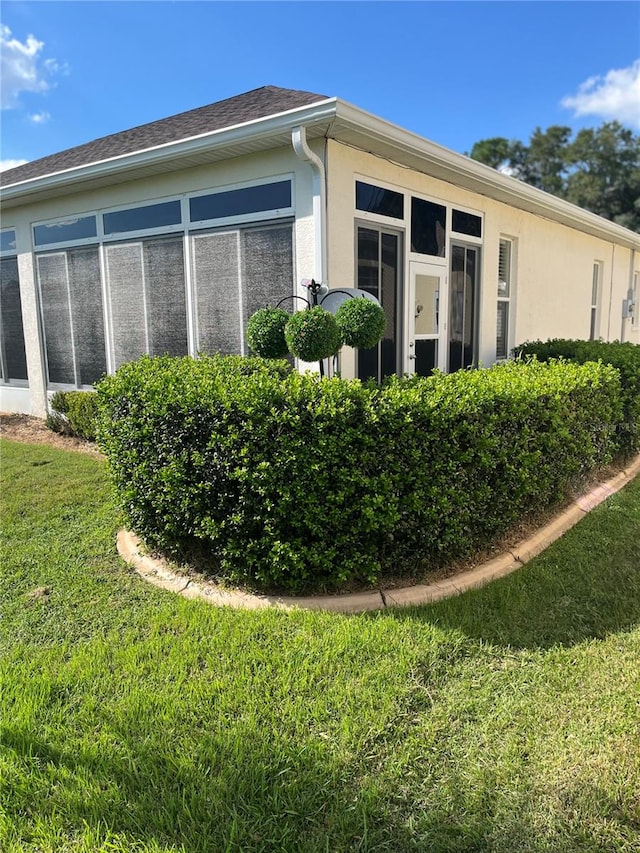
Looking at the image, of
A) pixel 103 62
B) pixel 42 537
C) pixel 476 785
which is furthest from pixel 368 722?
pixel 103 62

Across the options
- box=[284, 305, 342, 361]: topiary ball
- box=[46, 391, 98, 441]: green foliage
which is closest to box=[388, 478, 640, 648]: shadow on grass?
box=[284, 305, 342, 361]: topiary ball

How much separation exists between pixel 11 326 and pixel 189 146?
522 centimetres

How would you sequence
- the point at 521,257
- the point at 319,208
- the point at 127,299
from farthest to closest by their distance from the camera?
the point at 521,257 < the point at 127,299 < the point at 319,208

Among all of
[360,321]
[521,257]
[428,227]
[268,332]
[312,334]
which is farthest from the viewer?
[521,257]

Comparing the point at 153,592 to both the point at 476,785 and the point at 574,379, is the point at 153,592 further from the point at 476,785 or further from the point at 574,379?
the point at 574,379

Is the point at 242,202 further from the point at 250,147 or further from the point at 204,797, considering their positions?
the point at 204,797

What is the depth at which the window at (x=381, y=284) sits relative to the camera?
6.00m

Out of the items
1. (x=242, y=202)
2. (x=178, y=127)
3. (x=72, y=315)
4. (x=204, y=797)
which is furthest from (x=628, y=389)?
(x=72, y=315)

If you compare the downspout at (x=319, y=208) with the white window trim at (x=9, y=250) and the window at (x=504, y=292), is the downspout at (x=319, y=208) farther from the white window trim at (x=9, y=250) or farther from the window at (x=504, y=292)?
the white window trim at (x=9, y=250)

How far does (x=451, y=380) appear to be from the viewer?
13.2 ft

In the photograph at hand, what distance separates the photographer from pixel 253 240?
5.94m

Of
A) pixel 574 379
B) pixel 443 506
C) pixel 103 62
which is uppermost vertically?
pixel 103 62

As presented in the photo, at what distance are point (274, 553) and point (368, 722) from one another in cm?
121

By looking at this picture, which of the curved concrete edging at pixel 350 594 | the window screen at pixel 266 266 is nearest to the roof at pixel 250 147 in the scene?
the window screen at pixel 266 266
